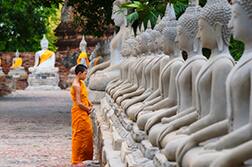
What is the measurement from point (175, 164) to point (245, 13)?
1.01 metres

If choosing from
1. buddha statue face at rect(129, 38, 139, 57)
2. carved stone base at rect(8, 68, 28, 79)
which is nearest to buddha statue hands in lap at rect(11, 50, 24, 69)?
carved stone base at rect(8, 68, 28, 79)

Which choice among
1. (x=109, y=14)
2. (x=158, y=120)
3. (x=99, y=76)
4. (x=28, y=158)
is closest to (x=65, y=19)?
(x=109, y=14)

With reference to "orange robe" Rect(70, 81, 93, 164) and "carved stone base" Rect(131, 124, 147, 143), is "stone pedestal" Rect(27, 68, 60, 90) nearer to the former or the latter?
"orange robe" Rect(70, 81, 93, 164)

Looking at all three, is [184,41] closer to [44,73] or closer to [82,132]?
[82,132]

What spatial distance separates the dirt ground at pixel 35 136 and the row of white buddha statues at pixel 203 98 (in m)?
3.59

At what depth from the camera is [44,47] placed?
33.5 meters

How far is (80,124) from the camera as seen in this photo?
8.83 m

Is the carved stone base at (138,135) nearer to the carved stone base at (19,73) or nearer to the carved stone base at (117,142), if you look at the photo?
the carved stone base at (117,142)

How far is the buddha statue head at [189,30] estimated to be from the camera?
4598mm

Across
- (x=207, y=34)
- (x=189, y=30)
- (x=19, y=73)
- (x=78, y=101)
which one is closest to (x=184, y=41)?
(x=189, y=30)

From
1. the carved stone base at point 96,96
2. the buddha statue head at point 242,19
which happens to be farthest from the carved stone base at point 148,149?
the carved stone base at point 96,96

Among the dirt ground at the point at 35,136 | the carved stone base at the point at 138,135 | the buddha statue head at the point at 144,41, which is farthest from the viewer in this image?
the dirt ground at the point at 35,136

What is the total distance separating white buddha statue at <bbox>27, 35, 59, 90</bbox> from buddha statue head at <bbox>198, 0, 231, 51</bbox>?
92.3 ft

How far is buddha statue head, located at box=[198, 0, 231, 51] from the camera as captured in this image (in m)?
3.94
